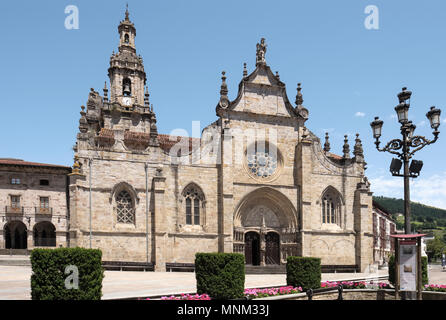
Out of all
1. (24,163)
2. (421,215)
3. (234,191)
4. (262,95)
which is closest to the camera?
(234,191)

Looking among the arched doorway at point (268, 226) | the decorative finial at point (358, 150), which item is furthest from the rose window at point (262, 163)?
the decorative finial at point (358, 150)

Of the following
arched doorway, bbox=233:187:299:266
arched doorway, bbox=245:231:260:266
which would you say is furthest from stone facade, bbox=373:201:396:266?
A: arched doorway, bbox=245:231:260:266

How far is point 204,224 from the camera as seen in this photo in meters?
29.1

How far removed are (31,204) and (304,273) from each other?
32.5 meters

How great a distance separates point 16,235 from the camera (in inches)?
1614

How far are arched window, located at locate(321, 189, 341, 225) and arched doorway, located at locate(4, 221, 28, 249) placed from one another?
29647 mm

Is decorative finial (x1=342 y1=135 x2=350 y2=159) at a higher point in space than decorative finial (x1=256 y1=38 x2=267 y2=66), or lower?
lower

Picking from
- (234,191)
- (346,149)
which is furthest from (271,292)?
(346,149)

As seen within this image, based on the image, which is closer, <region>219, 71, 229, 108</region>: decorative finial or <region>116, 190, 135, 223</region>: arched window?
<region>116, 190, 135, 223</region>: arched window

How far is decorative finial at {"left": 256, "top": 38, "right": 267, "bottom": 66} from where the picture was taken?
32.4 m

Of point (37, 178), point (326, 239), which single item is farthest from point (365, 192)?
point (37, 178)

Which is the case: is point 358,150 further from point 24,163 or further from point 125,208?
point 24,163

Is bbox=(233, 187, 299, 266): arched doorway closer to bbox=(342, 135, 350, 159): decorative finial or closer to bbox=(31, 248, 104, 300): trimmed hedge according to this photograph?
bbox=(342, 135, 350, 159): decorative finial
